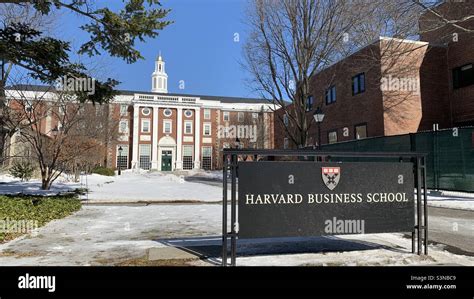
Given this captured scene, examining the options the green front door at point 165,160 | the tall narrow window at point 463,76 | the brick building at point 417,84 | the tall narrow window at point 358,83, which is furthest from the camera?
the green front door at point 165,160

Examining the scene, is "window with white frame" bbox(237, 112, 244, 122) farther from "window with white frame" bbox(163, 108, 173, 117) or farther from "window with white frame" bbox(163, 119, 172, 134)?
"window with white frame" bbox(163, 119, 172, 134)

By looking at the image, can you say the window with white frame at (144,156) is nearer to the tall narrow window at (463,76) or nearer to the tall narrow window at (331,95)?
the tall narrow window at (331,95)

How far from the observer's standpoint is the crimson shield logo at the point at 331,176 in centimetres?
522

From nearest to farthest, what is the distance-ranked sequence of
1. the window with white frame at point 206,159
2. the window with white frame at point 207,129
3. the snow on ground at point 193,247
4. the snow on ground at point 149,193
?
the snow on ground at point 193,247, the snow on ground at point 149,193, the window with white frame at point 206,159, the window with white frame at point 207,129

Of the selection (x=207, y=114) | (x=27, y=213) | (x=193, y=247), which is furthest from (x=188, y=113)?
(x=193, y=247)

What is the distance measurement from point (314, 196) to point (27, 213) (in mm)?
7789

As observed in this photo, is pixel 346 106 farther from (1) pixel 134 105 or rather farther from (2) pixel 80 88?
(1) pixel 134 105

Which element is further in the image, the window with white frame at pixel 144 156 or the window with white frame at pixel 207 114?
the window with white frame at pixel 207 114

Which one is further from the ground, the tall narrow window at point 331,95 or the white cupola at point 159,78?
the white cupola at point 159,78

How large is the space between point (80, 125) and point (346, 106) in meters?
21.1

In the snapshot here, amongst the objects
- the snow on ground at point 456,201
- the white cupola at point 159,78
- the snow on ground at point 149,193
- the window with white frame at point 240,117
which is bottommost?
the snow on ground at point 149,193

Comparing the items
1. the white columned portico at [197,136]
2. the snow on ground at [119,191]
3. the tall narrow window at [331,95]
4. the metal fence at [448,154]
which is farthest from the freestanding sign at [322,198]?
the white columned portico at [197,136]

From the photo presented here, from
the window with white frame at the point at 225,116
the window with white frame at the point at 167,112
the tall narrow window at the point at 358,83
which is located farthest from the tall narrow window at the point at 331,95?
the window with white frame at the point at 167,112

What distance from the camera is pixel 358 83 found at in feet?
85.3
